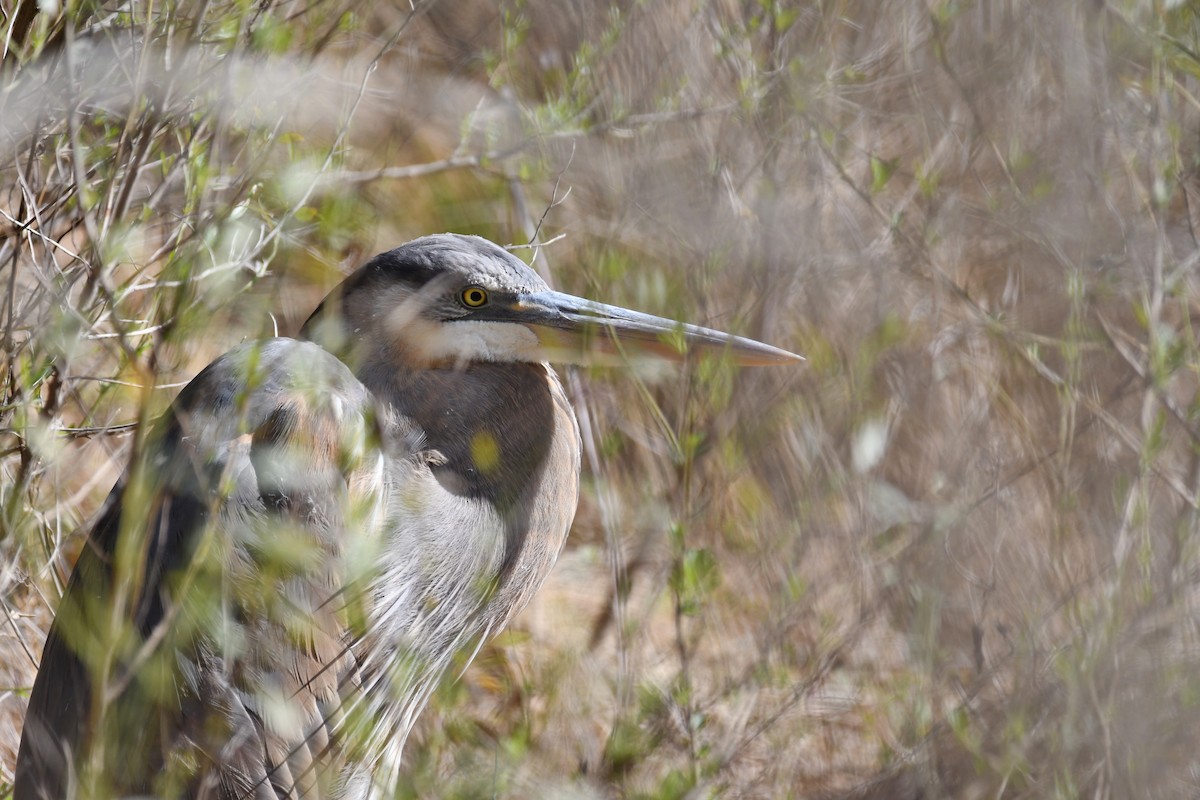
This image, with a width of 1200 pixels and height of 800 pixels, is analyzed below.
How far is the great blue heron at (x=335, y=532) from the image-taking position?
6.63 feet

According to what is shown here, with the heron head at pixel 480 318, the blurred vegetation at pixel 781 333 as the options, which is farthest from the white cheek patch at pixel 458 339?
the blurred vegetation at pixel 781 333

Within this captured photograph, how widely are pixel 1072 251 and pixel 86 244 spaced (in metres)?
2.01

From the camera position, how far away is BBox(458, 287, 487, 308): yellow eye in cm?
247

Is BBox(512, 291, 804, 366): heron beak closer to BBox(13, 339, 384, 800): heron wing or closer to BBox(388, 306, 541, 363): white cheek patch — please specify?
BBox(388, 306, 541, 363): white cheek patch

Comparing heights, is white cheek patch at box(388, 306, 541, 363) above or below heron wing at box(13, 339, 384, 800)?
above

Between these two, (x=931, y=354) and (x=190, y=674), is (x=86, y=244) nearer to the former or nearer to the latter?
(x=190, y=674)

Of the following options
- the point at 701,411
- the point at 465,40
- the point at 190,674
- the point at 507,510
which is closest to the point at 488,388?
the point at 507,510

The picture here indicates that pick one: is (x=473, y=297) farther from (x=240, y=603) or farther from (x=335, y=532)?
(x=240, y=603)

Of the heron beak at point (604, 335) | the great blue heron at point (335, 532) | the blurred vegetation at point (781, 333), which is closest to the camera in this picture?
the great blue heron at point (335, 532)

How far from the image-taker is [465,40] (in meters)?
4.61

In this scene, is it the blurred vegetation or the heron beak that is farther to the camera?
the heron beak

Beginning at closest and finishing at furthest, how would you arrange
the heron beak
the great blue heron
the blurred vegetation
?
the great blue heron → the blurred vegetation → the heron beak

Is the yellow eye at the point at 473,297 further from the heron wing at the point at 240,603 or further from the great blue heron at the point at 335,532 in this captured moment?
the heron wing at the point at 240,603

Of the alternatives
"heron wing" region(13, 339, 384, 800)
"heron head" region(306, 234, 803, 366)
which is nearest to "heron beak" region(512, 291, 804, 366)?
"heron head" region(306, 234, 803, 366)
